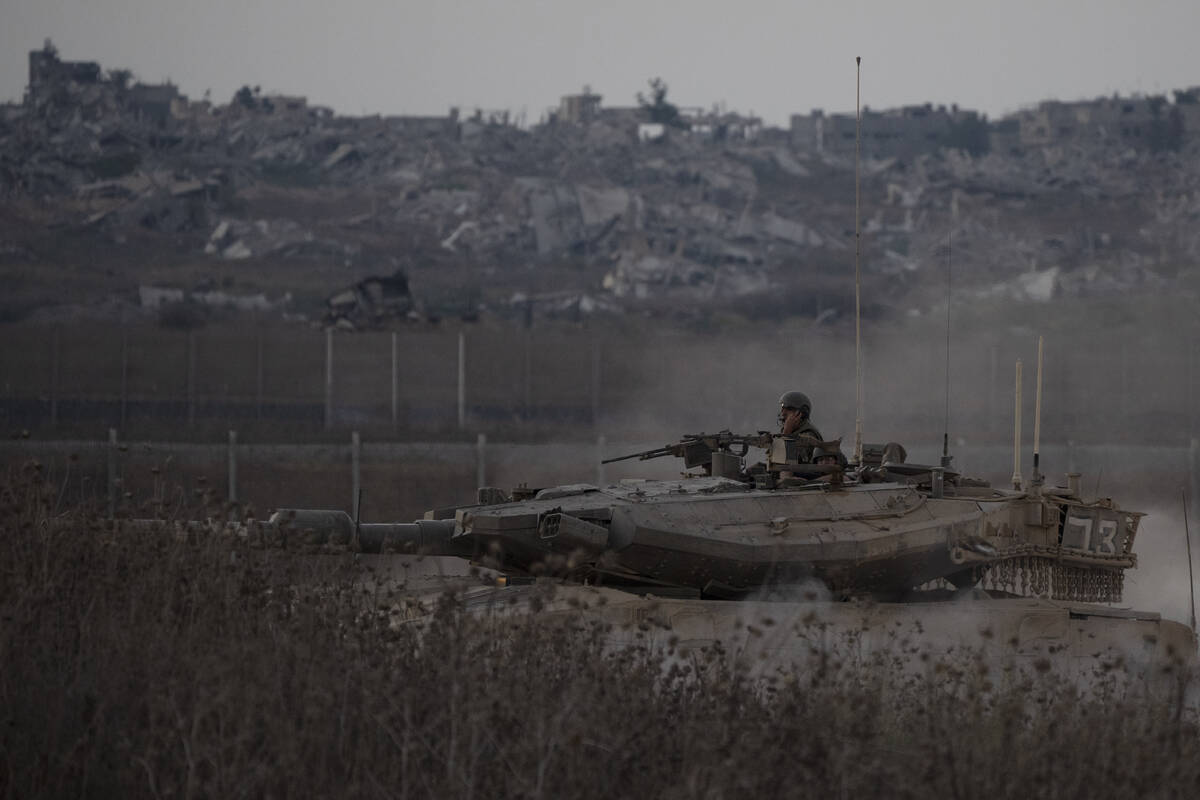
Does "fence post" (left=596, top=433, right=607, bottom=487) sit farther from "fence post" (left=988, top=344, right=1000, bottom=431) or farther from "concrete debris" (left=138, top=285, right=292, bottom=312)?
"concrete debris" (left=138, top=285, right=292, bottom=312)

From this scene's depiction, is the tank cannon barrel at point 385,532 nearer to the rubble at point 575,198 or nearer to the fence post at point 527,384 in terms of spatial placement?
the fence post at point 527,384

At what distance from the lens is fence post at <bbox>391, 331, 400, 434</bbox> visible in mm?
35312

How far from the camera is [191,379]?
117 ft

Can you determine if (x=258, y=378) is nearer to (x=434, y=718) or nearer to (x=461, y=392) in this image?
(x=461, y=392)

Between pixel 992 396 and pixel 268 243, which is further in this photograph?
pixel 268 243

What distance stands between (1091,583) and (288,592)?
694 cm

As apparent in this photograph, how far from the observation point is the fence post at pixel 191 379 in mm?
35031

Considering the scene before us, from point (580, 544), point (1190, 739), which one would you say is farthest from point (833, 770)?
point (580, 544)

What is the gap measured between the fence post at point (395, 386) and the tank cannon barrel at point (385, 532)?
66.8 ft

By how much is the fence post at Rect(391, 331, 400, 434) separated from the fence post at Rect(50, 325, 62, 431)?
240 inches

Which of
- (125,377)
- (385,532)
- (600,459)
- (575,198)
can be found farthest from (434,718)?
(575,198)

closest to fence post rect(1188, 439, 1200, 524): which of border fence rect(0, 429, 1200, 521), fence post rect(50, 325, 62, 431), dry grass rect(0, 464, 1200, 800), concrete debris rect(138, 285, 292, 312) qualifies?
border fence rect(0, 429, 1200, 521)

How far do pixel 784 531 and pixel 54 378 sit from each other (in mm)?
23652

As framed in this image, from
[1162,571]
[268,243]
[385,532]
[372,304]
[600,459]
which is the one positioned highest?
[268,243]
